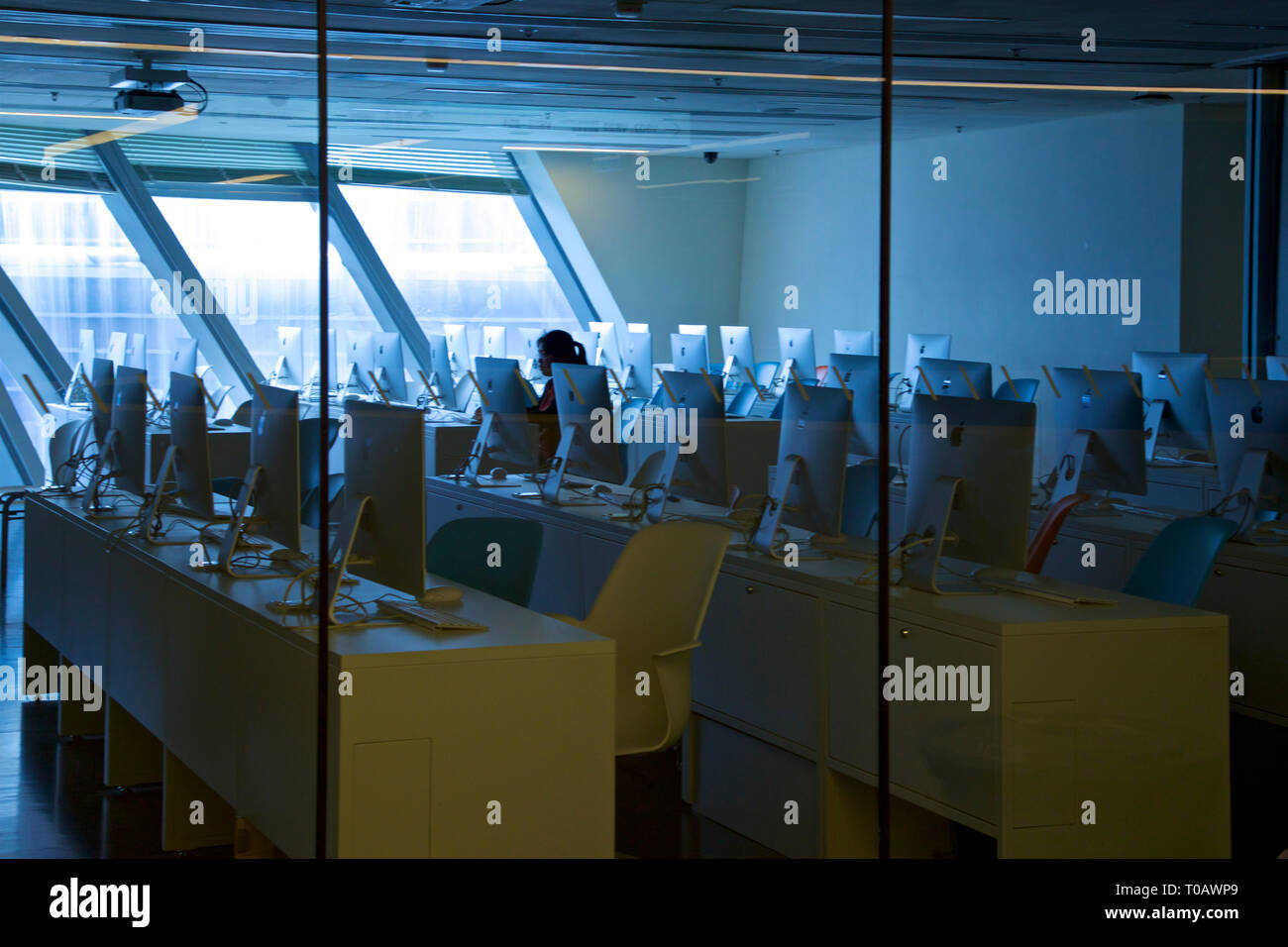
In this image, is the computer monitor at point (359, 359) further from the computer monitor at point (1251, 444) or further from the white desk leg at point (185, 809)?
the computer monitor at point (1251, 444)

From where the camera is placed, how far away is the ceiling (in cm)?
367

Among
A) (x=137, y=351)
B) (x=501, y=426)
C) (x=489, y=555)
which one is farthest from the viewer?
(x=501, y=426)

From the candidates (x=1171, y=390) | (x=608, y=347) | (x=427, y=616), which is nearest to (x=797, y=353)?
(x=608, y=347)

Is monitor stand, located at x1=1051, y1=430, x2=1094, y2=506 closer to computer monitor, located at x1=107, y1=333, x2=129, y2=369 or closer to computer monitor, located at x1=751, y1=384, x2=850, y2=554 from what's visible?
computer monitor, located at x1=751, y1=384, x2=850, y2=554

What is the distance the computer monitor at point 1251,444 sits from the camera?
11.4 ft

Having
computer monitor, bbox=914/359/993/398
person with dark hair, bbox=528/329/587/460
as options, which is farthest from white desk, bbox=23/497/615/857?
computer monitor, bbox=914/359/993/398

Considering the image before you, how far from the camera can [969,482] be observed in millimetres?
3717

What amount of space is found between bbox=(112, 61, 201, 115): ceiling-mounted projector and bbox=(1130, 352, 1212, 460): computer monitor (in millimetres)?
2758

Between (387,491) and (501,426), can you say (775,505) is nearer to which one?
(501,426)

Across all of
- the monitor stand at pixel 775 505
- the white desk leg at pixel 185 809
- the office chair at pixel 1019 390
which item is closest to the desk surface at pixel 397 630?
the white desk leg at pixel 185 809

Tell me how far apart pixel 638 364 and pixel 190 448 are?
1456 millimetres

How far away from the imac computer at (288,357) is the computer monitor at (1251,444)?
2.46m
